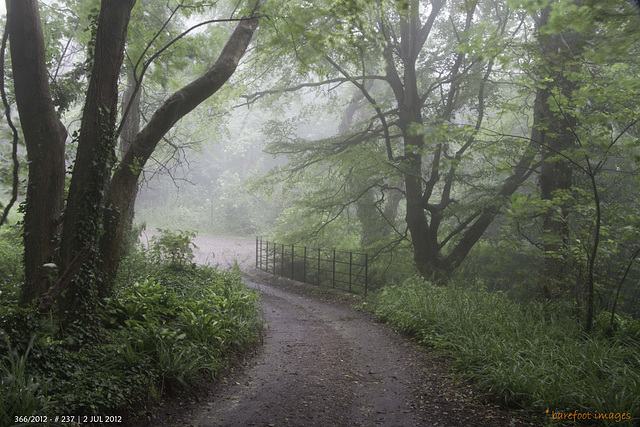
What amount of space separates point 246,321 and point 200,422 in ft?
7.35

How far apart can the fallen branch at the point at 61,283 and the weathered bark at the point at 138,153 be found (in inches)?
43.2

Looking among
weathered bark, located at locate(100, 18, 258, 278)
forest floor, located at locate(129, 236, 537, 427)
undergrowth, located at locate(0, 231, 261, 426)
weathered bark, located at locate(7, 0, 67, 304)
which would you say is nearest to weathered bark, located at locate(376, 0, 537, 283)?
forest floor, located at locate(129, 236, 537, 427)

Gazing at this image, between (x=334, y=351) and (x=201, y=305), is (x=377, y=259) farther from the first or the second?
(x=201, y=305)

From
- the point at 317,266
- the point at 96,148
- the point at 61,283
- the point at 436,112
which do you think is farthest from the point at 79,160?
the point at 317,266

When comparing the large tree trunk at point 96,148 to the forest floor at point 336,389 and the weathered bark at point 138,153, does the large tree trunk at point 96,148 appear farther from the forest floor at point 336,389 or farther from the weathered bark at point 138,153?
the forest floor at point 336,389

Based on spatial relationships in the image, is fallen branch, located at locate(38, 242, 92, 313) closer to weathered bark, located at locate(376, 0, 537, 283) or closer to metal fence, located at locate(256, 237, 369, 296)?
weathered bark, located at locate(376, 0, 537, 283)

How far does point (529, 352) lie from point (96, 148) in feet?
16.9

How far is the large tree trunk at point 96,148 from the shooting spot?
4.11m

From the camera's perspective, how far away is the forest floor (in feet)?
11.8

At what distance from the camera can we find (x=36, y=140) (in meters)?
4.66

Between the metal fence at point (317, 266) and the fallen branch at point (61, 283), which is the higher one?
the fallen branch at point (61, 283)

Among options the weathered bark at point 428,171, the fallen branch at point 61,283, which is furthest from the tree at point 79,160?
the weathered bark at point 428,171

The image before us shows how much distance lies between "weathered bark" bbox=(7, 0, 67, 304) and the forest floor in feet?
8.05

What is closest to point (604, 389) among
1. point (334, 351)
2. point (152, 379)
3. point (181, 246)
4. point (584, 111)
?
point (334, 351)
